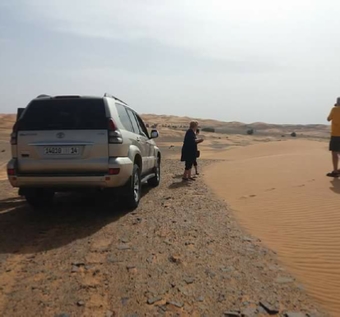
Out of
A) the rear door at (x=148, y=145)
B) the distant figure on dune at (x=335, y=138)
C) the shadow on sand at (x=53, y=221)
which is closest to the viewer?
the shadow on sand at (x=53, y=221)

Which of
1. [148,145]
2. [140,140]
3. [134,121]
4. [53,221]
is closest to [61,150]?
[53,221]

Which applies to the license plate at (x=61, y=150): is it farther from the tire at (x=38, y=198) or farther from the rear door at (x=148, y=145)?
the rear door at (x=148, y=145)

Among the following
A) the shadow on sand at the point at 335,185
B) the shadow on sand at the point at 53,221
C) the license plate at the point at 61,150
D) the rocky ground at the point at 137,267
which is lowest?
the shadow on sand at the point at 53,221

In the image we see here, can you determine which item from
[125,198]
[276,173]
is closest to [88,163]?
[125,198]

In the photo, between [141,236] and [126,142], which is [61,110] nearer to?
[126,142]

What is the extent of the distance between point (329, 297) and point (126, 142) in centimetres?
387

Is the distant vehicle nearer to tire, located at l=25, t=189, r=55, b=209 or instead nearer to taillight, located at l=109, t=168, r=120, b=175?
taillight, located at l=109, t=168, r=120, b=175

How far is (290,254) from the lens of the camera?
4.55 meters

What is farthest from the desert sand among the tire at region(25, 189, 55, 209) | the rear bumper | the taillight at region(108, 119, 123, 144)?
the taillight at region(108, 119, 123, 144)

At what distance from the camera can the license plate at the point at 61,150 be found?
5586 mm

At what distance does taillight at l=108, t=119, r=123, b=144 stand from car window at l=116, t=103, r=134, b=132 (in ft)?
1.75

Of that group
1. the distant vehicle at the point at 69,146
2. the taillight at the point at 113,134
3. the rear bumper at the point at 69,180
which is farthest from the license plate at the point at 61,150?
the taillight at the point at 113,134

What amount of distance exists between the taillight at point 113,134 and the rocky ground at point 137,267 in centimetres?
136

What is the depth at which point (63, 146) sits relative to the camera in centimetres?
559
